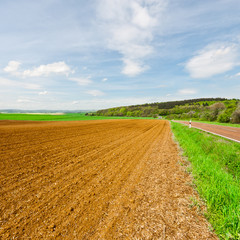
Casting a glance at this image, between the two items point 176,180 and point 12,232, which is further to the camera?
point 176,180

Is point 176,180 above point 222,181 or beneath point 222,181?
beneath

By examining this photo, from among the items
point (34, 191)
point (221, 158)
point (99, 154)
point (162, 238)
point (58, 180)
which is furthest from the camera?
point (99, 154)

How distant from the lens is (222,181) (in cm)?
358

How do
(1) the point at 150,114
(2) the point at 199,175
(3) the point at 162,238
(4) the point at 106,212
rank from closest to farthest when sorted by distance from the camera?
(3) the point at 162,238 → (4) the point at 106,212 → (2) the point at 199,175 → (1) the point at 150,114

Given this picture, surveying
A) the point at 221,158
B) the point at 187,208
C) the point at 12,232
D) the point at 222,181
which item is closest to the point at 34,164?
the point at 12,232

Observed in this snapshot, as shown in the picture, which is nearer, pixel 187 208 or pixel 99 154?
pixel 187 208

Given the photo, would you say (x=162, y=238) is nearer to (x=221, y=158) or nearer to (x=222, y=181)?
(x=222, y=181)

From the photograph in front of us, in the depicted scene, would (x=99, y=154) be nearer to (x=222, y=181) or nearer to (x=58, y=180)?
(x=58, y=180)

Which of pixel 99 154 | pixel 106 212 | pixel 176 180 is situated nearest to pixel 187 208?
pixel 176 180

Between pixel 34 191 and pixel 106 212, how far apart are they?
2.17m

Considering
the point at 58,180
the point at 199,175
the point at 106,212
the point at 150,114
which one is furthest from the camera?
the point at 150,114

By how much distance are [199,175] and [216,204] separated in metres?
1.61

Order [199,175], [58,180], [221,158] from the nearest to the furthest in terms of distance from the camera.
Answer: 1. [58,180]
2. [199,175]
3. [221,158]

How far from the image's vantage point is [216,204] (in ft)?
9.29
